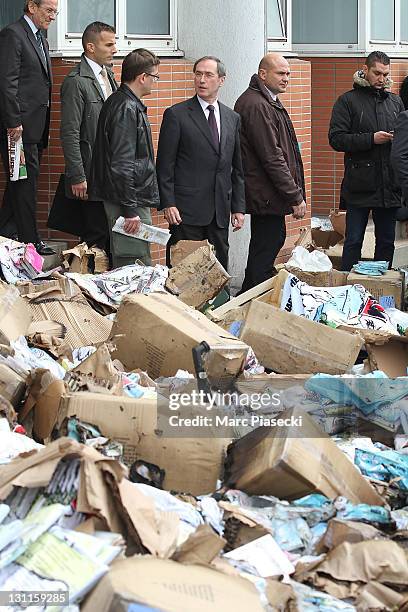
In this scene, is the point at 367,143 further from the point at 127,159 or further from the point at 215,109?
the point at 127,159

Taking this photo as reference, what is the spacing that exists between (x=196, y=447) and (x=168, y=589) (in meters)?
1.46

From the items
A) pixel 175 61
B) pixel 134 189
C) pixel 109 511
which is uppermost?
pixel 175 61

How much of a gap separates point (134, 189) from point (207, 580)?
15.7 ft

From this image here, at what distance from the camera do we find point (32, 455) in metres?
4.80

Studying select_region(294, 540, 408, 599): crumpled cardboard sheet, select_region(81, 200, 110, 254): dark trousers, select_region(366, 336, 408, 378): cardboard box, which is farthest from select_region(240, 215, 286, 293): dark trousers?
select_region(294, 540, 408, 599): crumpled cardboard sheet

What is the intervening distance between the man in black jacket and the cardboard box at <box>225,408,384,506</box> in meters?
5.37

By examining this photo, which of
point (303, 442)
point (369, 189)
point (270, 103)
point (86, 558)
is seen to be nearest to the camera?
point (86, 558)

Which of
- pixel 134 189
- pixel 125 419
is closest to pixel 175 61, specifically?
pixel 134 189

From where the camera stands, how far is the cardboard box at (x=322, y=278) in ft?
30.3

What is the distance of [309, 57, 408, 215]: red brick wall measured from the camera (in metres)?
14.5

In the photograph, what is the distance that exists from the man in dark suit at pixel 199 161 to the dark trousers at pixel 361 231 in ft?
5.54

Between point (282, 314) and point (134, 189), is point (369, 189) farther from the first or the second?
point (282, 314)

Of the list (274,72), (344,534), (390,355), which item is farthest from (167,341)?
(274,72)

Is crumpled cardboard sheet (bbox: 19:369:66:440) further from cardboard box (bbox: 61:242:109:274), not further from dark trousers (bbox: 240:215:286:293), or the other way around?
dark trousers (bbox: 240:215:286:293)
